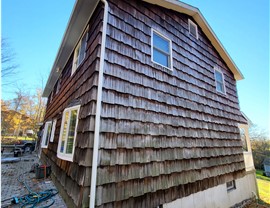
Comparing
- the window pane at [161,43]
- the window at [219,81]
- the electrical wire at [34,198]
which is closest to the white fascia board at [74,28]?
the window pane at [161,43]

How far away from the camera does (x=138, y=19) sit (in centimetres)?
396

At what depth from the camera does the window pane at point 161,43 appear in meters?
4.30

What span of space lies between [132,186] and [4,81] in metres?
21.6

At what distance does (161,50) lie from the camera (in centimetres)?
435

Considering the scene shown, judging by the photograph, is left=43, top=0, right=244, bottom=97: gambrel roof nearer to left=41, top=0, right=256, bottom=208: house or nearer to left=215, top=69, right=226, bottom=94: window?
left=41, top=0, right=256, bottom=208: house

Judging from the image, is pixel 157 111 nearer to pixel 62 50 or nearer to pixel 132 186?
pixel 132 186

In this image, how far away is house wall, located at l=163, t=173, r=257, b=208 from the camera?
148 inches

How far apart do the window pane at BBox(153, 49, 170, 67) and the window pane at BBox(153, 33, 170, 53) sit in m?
0.19

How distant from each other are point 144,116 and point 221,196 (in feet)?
14.4

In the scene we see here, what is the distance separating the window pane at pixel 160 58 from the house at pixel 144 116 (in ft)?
0.11

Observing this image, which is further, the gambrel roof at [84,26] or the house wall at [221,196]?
the gambrel roof at [84,26]

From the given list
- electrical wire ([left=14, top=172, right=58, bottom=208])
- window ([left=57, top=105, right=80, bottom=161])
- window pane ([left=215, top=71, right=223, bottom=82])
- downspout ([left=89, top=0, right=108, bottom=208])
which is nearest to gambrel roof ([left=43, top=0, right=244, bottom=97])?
downspout ([left=89, top=0, right=108, bottom=208])

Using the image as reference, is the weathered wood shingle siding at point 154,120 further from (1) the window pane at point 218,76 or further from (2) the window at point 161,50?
(1) the window pane at point 218,76

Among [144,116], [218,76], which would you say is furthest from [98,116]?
[218,76]
